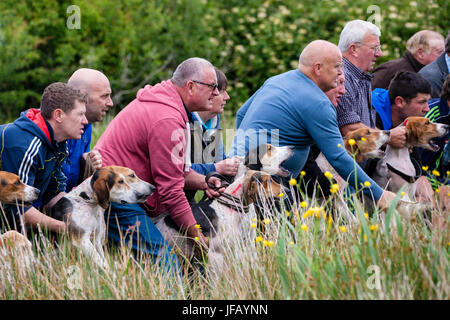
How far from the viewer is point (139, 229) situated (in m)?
5.49

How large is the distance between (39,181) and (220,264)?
1.52 metres

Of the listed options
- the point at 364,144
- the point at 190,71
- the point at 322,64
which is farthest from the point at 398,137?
the point at 190,71

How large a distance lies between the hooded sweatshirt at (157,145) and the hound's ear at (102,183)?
338mm

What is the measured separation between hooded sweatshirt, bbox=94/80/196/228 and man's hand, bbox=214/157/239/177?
567 mm

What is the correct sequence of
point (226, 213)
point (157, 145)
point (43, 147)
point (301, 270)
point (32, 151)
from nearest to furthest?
point (301, 270) → point (32, 151) → point (43, 147) → point (157, 145) → point (226, 213)

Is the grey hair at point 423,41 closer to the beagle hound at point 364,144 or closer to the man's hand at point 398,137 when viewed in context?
the man's hand at point 398,137

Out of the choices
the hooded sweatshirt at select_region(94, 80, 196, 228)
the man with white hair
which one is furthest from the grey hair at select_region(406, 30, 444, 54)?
the hooded sweatshirt at select_region(94, 80, 196, 228)

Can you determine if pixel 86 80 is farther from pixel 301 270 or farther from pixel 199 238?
pixel 301 270

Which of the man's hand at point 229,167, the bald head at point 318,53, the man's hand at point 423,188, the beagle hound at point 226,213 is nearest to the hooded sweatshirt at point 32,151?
the beagle hound at point 226,213

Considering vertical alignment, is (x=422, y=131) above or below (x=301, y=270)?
above

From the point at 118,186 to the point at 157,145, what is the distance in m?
0.44

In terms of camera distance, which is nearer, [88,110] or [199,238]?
[199,238]
